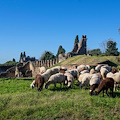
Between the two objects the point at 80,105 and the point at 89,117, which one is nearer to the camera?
the point at 89,117

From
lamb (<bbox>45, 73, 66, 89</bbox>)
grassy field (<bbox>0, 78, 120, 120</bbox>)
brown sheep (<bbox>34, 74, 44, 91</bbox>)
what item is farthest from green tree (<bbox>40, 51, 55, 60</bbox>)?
grassy field (<bbox>0, 78, 120, 120</bbox>)

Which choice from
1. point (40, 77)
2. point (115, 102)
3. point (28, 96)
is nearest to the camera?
point (115, 102)

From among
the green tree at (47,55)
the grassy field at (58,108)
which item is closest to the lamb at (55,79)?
the grassy field at (58,108)

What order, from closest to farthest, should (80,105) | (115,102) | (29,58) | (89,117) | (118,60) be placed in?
1. (89,117)
2. (80,105)
3. (115,102)
4. (118,60)
5. (29,58)

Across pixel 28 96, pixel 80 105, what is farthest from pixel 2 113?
pixel 80 105

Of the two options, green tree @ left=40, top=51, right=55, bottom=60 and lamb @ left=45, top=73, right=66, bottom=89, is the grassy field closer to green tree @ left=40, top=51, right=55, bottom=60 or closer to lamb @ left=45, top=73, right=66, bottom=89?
lamb @ left=45, top=73, right=66, bottom=89

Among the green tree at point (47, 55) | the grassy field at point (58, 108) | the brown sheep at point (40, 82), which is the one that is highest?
the green tree at point (47, 55)

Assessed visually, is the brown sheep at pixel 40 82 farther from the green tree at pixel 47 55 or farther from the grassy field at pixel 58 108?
the green tree at pixel 47 55

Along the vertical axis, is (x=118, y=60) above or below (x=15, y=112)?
above

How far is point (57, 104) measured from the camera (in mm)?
6945

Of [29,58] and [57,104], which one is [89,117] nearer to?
[57,104]

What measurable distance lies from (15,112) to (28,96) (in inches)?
77.7

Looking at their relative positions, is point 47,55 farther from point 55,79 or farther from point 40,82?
point 40,82

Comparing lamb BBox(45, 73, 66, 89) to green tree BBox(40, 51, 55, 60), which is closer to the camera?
lamb BBox(45, 73, 66, 89)
